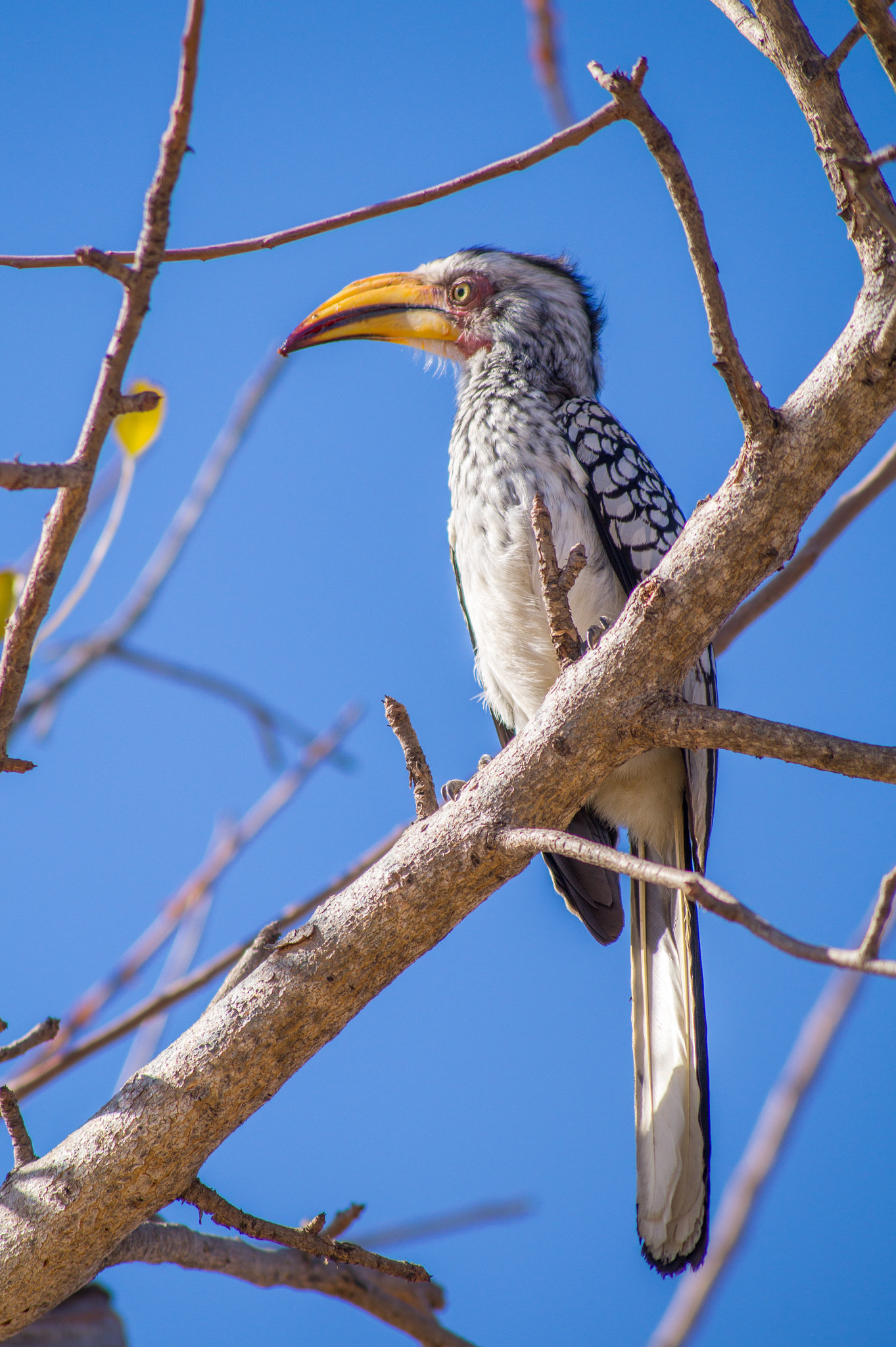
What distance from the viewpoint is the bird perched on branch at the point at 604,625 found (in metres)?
2.37

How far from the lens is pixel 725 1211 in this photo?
1991 mm

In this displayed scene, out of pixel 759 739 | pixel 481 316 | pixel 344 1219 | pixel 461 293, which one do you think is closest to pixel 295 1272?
pixel 344 1219

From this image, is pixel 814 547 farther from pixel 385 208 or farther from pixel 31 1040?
pixel 31 1040

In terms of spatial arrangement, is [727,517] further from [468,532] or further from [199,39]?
[468,532]

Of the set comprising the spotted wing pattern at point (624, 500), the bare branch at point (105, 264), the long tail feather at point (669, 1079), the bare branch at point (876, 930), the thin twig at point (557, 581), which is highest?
the spotted wing pattern at point (624, 500)

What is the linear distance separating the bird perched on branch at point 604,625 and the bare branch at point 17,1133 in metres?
1.34

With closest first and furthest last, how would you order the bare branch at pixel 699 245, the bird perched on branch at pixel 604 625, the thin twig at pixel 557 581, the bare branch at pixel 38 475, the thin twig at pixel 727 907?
the thin twig at pixel 727 907, the bare branch at pixel 38 475, the bare branch at pixel 699 245, the thin twig at pixel 557 581, the bird perched on branch at pixel 604 625

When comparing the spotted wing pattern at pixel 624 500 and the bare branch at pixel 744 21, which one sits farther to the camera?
the spotted wing pattern at pixel 624 500

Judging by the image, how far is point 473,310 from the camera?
3.65 m

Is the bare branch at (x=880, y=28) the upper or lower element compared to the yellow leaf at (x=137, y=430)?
lower

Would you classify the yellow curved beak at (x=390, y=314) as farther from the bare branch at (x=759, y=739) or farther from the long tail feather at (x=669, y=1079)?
the bare branch at (x=759, y=739)

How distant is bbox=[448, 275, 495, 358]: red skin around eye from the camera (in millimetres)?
3576

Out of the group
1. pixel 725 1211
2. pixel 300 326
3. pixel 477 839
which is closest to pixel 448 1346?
pixel 725 1211

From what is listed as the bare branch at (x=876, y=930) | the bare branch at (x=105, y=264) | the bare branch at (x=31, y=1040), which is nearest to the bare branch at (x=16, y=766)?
the bare branch at (x=31, y=1040)
